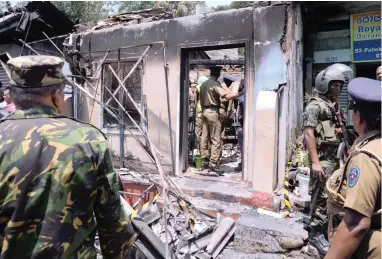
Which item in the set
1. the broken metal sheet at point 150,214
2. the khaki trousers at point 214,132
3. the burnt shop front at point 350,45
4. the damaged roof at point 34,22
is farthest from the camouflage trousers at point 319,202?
the damaged roof at point 34,22

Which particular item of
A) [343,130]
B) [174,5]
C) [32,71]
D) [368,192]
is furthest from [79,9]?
[368,192]

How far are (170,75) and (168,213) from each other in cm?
301

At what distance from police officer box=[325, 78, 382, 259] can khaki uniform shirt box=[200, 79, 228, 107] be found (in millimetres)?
4682

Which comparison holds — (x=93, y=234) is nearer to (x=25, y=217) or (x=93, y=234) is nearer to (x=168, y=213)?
(x=25, y=217)

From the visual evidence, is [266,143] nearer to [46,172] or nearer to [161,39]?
[161,39]

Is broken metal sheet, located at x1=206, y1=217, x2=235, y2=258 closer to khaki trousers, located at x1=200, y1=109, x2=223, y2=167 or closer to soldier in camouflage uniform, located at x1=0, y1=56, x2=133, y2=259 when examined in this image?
khaki trousers, located at x1=200, y1=109, x2=223, y2=167

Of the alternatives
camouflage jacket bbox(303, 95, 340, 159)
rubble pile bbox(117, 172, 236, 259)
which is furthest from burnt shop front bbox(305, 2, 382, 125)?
rubble pile bbox(117, 172, 236, 259)

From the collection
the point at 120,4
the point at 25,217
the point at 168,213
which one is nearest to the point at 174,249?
the point at 168,213

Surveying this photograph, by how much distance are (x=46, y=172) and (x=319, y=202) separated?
10.9 ft

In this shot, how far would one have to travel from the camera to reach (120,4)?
974 inches

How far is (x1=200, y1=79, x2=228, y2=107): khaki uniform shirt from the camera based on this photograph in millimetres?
6527

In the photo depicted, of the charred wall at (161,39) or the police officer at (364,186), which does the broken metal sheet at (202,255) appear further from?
the charred wall at (161,39)

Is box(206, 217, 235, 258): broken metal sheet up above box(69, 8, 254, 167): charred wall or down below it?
below

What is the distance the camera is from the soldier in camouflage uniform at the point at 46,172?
144 cm
